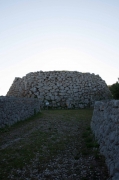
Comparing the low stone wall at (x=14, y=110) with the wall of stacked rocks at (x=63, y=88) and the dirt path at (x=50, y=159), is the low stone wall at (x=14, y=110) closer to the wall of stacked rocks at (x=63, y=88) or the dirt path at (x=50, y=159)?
the dirt path at (x=50, y=159)

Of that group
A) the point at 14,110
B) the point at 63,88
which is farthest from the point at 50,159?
the point at 63,88

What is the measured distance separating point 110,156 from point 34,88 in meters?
22.8

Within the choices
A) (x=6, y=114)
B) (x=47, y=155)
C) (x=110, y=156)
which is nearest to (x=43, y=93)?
(x=6, y=114)

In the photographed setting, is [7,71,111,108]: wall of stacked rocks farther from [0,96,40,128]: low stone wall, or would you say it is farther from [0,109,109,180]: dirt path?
[0,109,109,180]: dirt path

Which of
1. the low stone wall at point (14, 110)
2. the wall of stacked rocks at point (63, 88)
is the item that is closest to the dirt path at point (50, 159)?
the low stone wall at point (14, 110)

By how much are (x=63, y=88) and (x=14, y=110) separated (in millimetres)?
14362

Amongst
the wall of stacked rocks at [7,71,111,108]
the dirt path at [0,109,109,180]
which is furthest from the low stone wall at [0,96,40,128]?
the wall of stacked rocks at [7,71,111,108]

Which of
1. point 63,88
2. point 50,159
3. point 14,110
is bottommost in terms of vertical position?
point 50,159

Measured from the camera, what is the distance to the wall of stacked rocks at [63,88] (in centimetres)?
2682

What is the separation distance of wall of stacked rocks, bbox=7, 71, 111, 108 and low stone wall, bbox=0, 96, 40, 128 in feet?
27.8

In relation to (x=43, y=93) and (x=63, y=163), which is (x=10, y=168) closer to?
(x=63, y=163)

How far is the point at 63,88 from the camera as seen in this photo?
27.8m

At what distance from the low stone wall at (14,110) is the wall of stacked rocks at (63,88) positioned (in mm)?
8458

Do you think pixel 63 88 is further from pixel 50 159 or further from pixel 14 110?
pixel 50 159
